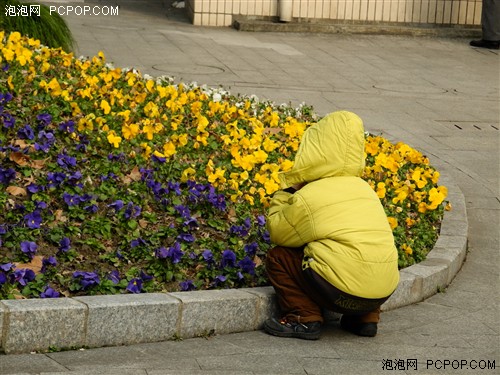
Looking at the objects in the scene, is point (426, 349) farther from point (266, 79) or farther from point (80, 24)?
point (80, 24)

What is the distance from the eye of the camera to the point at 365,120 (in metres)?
11.0

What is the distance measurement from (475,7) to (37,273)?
45.2 ft

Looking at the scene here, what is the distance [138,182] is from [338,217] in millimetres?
1780

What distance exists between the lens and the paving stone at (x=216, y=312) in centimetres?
541

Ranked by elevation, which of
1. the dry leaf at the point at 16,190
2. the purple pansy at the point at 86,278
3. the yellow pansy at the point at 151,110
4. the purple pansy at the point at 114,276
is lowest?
the purple pansy at the point at 114,276

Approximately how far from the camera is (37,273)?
5613 millimetres

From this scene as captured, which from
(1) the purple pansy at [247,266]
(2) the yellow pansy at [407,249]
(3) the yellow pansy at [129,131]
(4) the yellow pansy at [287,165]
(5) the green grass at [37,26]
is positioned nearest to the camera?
(1) the purple pansy at [247,266]

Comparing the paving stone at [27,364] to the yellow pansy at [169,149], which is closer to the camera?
the paving stone at [27,364]

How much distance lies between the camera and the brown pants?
5.47m

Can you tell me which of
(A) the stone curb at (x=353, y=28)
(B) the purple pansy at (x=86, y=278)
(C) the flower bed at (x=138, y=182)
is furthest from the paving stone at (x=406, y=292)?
(A) the stone curb at (x=353, y=28)

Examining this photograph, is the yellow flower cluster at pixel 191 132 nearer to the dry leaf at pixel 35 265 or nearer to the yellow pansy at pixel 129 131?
the yellow pansy at pixel 129 131

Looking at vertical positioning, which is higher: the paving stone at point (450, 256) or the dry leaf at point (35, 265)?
the dry leaf at point (35, 265)

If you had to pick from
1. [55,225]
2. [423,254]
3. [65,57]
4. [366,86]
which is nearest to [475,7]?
[366,86]

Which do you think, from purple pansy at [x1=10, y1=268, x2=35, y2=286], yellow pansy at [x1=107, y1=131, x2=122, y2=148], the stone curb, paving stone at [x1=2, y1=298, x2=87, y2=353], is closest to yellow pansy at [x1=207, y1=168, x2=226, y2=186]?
yellow pansy at [x1=107, y1=131, x2=122, y2=148]
